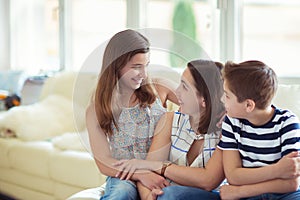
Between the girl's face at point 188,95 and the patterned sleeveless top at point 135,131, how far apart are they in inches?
2.8

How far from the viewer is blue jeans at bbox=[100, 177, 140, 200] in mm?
1447

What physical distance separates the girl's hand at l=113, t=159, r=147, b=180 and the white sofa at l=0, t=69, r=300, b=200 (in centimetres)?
88

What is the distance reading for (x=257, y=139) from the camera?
54.5 inches

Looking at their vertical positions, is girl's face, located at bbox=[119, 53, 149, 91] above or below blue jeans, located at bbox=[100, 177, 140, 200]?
above

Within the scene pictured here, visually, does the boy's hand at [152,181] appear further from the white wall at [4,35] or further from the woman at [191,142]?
the white wall at [4,35]

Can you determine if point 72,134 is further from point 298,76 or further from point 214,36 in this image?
point 298,76

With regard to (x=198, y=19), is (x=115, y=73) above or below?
below

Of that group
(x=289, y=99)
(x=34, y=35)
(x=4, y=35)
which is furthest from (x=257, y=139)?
(x=4, y=35)

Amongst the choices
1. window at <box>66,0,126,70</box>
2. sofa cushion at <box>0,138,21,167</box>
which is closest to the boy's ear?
sofa cushion at <box>0,138,21,167</box>

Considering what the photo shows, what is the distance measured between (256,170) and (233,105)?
20cm

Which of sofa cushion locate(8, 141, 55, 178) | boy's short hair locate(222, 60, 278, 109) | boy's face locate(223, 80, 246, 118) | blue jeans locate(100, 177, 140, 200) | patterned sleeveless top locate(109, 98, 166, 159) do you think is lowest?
sofa cushion locate(8, 141, 55, 178)

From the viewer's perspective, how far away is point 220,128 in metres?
1.49

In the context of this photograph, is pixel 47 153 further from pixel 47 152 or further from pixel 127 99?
pixel 127 99

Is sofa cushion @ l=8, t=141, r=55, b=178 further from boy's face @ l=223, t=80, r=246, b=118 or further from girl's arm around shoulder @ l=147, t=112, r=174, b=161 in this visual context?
boy's face @ l=223, t=80, r=246, b=118
